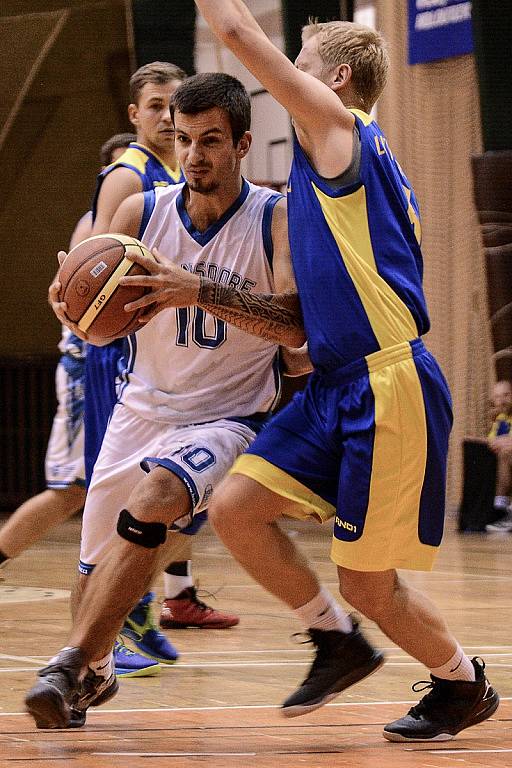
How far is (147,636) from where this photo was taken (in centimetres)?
450

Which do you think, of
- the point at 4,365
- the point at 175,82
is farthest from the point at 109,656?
the point at 4,365

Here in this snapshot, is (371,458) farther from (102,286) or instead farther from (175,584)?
(175,584)

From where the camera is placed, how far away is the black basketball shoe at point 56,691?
3082 millimetres

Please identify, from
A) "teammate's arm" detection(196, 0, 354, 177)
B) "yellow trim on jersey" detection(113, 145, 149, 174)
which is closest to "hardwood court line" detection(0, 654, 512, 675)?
"yellow trim on jersey" detection(113, 145, 149, 174)

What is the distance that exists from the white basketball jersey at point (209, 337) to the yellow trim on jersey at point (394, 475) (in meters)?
0.66

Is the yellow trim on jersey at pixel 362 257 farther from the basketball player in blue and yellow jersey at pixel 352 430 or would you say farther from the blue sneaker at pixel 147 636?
the blue sneaker at pixel 147 636

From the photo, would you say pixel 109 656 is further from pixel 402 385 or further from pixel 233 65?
pixel 233 65

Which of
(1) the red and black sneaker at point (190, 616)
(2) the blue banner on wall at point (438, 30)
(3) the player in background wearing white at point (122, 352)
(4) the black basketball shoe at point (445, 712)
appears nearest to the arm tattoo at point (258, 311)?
(3) the player in background wearing white at point (122, 352)

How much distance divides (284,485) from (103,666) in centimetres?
68

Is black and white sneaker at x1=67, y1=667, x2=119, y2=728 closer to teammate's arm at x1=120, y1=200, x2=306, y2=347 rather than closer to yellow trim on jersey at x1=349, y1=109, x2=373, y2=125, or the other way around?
teammate's arm at x1=120, y1=200, x2=306, y2=347

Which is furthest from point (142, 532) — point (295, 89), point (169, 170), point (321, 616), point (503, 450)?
point (503, 450)

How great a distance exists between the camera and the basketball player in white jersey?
3.67 m

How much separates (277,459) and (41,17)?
9432 mm

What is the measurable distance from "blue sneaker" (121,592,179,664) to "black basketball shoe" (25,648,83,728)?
126cm
